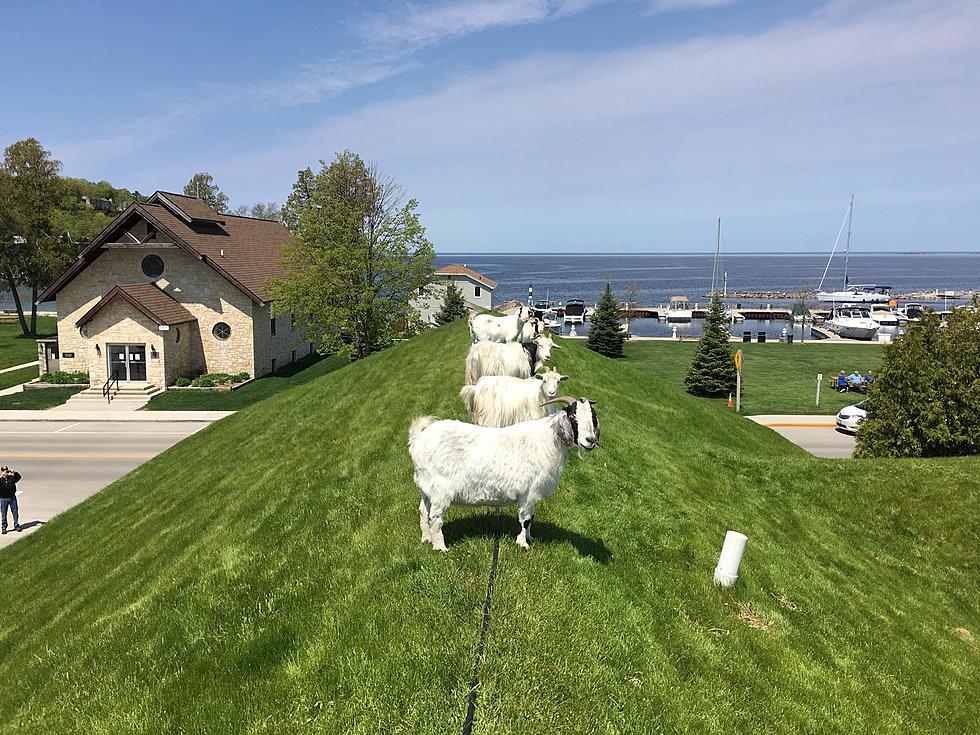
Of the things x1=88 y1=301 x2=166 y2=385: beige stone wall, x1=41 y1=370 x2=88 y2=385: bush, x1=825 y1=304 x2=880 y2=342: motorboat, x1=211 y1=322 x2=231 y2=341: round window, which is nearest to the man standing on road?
x1=88 y1=301 x2=166 y2=385: beige stone wall

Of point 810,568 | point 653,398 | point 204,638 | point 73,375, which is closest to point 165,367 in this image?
point 73,375

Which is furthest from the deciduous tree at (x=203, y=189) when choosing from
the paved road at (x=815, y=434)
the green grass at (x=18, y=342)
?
the paved road at (x=815, y=434)

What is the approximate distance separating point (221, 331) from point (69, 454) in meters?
14.6

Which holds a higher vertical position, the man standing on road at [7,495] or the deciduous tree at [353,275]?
the deciduous tree at [353,275]

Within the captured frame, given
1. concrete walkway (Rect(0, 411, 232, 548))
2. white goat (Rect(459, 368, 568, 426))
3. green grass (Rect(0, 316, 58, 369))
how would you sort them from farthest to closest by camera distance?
green grass (Rect(0, 316, 58, 369)), concrete walkway (Rect(0, 411, 232, 548)), white goat (Rect(459, 368, 568, 426))

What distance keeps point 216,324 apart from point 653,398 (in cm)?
3110

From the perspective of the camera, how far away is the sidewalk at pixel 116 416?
3391cm

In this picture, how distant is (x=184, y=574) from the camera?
9.96 metres

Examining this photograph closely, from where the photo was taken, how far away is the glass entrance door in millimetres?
38406

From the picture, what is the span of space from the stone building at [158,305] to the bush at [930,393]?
117ft

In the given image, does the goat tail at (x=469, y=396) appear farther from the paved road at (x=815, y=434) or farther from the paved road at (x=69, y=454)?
the paved road at (x=815, y=434)

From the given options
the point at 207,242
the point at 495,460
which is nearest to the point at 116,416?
the point at 207,242

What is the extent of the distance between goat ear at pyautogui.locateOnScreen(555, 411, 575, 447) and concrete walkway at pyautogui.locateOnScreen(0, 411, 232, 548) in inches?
603

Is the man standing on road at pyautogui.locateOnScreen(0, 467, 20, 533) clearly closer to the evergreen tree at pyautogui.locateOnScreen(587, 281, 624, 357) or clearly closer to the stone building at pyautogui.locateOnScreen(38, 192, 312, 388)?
the stone building at pyautogui.locateOnScreen(38, 192, 312, 388)
